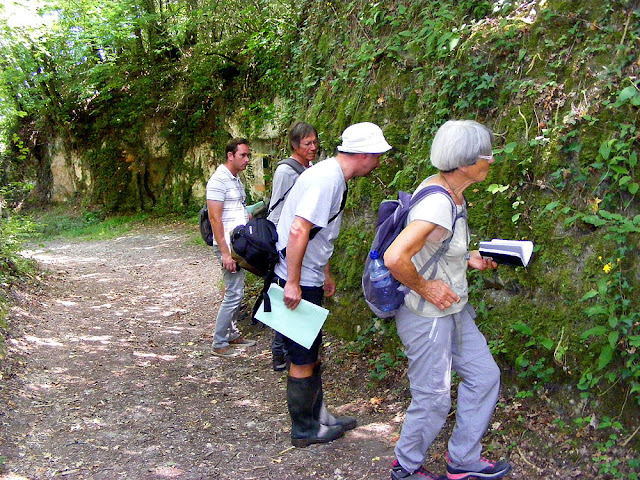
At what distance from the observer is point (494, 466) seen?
312 centimetres

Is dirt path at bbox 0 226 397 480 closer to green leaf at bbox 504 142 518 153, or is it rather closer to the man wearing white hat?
the man wearing white hat

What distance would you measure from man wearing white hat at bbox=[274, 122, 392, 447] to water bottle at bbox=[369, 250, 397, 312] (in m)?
0.49

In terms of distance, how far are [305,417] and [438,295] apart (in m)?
1.49

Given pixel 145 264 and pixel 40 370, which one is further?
pixel 145 264

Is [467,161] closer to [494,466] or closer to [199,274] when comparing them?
[494,466]

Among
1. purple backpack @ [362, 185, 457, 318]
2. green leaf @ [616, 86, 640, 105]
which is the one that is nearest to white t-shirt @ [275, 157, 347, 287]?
purple backpack @ [362, 185, 457, 318]

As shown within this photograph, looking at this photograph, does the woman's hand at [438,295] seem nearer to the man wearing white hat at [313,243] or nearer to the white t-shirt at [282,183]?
the man wearing white hat at [313,243]

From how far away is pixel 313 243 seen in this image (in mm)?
3609

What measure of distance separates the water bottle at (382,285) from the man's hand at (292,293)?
620 mm

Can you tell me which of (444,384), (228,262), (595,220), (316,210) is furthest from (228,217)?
(595,220)

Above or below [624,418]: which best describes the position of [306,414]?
below

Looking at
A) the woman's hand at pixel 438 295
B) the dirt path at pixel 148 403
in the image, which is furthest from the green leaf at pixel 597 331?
the dirt path at pixel 148 403

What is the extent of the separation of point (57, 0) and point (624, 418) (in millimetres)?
16272

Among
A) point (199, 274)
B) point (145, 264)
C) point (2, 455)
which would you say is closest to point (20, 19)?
point (145, 264)
